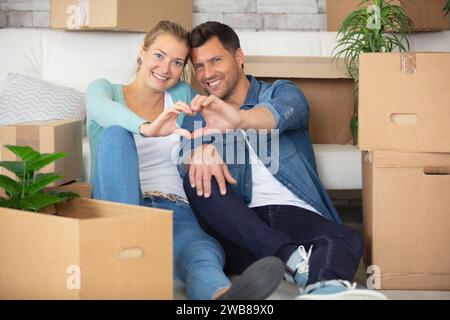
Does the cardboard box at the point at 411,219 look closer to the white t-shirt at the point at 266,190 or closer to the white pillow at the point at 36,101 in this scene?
the white t-shirt at the point at 266,190

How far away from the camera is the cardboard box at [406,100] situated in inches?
83.5

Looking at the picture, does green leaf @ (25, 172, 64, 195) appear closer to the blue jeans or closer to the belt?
the blue jeans

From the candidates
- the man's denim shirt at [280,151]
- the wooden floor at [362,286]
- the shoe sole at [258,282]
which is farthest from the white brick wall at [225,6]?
the shoe sole at [258,282]

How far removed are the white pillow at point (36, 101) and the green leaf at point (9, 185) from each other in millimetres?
977

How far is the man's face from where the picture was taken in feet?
7.79

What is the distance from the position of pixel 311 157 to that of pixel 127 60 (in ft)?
3.39

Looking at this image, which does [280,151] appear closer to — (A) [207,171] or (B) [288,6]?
(A) [207,171]

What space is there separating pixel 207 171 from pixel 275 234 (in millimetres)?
266

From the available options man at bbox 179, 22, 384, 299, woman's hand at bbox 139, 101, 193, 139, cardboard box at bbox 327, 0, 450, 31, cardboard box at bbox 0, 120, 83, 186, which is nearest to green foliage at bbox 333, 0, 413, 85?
cardboard box at bbox 327, 0, 450, 31

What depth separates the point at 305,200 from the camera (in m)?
2.26

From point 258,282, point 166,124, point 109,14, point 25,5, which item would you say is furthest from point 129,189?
point 25,5

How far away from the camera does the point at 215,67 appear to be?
7.80 ft

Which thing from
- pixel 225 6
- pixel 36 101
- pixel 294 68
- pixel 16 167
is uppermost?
pixel 225 6

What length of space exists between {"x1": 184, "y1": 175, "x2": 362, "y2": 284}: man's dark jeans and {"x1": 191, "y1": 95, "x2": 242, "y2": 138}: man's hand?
0.16 metres
